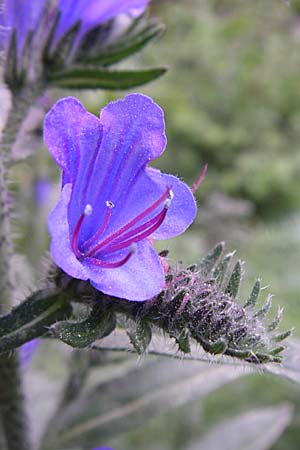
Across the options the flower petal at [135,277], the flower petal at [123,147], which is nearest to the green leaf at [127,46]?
the flower petal at [123,147]

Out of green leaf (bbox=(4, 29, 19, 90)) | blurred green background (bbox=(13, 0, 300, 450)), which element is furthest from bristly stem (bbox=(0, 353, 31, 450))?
blurred green background (bbox=(13, 0, 300, 450))

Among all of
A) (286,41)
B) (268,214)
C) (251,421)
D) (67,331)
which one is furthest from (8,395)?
(286,41)

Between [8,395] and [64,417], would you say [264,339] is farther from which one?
[64,417]

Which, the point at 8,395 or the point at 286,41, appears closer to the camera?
the point at 8,395

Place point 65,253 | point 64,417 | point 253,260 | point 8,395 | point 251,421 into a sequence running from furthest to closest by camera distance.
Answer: point 253,260 → point 251,421 → point 64,417 → point 8,395 → point 65,253

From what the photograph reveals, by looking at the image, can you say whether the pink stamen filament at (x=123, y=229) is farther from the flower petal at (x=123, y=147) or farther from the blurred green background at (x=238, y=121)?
the blurred green background at (x=238, y=121)

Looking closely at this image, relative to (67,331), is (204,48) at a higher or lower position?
lower
